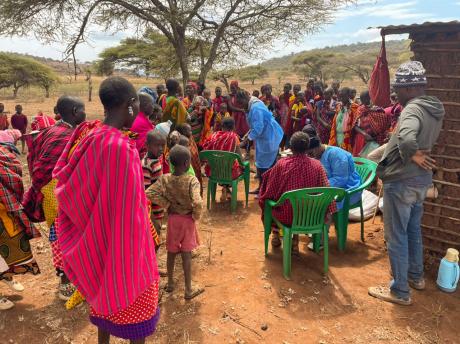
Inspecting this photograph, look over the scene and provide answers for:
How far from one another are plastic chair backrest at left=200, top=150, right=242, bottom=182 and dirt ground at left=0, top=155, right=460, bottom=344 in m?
1.55

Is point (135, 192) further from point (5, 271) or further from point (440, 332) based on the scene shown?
point (440, 332)

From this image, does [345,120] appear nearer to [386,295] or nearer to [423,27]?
[423,27]

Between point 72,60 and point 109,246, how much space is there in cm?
1140

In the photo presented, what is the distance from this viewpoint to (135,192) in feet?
6.10

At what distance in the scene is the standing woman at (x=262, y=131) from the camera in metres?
5.96

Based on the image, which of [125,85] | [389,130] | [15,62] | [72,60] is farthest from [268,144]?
[15,62]

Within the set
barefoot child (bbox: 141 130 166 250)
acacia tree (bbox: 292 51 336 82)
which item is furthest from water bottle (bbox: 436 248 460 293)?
acacia tree (bbox: 292 51 336 82)

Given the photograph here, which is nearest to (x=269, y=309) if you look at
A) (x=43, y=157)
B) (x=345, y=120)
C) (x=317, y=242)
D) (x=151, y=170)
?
(x=317, y=242)

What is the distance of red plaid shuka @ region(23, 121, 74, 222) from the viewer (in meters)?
3.09

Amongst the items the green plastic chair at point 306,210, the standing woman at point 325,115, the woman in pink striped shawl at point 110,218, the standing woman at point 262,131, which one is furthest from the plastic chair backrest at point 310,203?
the standing woman at point 325,115

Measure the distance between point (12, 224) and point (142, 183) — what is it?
6.60 feet

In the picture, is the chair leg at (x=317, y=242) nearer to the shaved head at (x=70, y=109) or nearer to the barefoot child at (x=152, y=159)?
the barefoot child at (x=152, y=159)

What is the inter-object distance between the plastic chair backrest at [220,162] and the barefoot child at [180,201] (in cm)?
217

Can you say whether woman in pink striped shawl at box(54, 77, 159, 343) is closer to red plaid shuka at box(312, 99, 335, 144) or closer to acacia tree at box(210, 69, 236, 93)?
red plaid shuka at box(312, 99, 335, 144)
